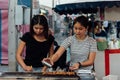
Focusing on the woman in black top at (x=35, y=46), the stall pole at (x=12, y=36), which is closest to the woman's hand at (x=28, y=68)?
the woman in black top at (x=35, y=46)

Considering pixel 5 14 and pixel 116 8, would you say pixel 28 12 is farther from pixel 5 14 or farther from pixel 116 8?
pixel 5 14

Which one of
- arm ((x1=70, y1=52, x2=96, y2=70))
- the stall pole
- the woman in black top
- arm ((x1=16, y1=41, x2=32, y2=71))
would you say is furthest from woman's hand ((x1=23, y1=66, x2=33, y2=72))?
the stall pole

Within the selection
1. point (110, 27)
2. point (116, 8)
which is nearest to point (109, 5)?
point (116, 8)

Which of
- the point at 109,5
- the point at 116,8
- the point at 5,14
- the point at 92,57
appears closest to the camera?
the point at 92,57

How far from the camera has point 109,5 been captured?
5.83m

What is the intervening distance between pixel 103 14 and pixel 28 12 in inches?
59.7

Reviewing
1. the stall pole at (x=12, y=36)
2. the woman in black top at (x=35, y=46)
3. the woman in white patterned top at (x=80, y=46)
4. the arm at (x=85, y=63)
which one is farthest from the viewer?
the stall pole at (x=12, y=36)

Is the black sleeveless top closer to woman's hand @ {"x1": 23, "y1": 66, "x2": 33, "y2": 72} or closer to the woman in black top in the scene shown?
the woman in black top

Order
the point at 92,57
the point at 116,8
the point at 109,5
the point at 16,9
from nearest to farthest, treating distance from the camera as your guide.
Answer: the point at 92,57
the point at 16,9
the point at 109,5
the point at 116,8

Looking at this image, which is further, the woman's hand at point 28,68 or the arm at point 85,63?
the woman's hand at point 28,68

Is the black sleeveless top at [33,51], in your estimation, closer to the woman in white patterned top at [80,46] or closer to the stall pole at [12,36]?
the woman in white patterned top at [80,46]

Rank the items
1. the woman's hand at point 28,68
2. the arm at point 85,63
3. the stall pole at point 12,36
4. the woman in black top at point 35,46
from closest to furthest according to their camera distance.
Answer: the arm at point 85,63
the woman's hand at point 28,68
the woman in black top at point 35,46
the stall pole at point 12,36

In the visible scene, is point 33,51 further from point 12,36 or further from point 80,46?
point 12,36

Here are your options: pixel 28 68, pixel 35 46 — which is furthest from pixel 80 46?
pixel 28 68
